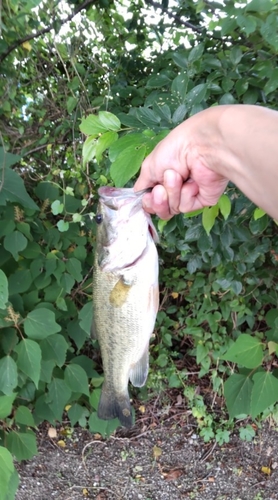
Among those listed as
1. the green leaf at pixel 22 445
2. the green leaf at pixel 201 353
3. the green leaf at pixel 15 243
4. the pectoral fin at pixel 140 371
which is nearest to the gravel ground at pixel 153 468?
the green leaf at pixel 201 353

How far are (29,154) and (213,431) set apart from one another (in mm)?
2494

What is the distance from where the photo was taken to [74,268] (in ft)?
7.56

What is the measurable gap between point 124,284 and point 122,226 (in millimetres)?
229

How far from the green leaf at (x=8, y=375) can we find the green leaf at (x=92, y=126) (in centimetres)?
110

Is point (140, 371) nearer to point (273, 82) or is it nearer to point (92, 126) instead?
point (92, 126)

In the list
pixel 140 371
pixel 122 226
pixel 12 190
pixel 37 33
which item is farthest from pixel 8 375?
pixel 37 33

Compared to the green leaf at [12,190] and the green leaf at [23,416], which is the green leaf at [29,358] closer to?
the green leaf at [23,416]

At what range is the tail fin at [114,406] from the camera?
1.88 m

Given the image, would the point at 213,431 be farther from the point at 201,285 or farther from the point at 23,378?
the point at 23,378

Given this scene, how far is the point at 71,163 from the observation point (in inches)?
107

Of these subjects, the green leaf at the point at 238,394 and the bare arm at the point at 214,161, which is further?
the green leaf at the point at 238,394

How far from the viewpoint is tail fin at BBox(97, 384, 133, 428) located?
188 cm

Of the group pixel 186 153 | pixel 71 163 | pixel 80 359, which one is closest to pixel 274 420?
pixel 80 359

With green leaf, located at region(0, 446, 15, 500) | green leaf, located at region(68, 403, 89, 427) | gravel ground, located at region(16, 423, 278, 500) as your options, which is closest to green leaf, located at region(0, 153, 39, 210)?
green leaf, located at region(0, 446, 15, 500)
